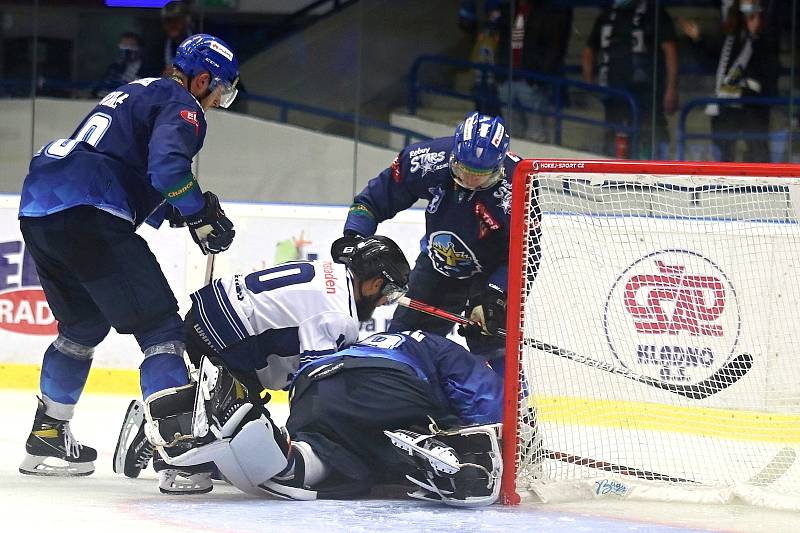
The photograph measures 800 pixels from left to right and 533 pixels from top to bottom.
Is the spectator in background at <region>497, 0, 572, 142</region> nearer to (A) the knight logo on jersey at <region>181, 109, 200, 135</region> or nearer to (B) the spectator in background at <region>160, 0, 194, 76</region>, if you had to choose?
(B) the spectator in background at <region>160, 0, 194, 76</region>

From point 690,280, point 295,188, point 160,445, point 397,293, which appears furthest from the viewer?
point 295,188

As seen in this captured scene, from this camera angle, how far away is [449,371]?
11.8 ft

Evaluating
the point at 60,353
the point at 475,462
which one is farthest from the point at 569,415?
the point at 60,353

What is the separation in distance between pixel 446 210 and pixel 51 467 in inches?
57.3

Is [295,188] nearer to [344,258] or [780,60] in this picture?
[780,60]

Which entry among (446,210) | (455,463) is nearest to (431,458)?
(455,463)

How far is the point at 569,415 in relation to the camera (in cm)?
390

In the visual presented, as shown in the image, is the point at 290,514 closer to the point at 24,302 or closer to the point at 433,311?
the point at 433,311

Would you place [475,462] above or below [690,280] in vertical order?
below

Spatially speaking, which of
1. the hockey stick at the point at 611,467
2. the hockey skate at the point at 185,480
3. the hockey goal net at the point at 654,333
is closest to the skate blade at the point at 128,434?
the hockey skate at the point at 185,480

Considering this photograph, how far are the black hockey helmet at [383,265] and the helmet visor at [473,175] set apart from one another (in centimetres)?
46

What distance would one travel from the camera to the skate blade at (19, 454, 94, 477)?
3.83 m

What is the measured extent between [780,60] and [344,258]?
4049 millimetres

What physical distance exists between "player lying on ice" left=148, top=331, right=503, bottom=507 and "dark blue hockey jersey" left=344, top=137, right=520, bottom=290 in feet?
2.15
